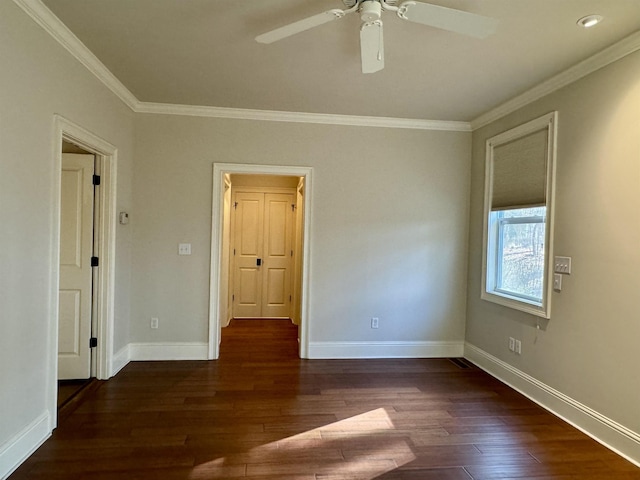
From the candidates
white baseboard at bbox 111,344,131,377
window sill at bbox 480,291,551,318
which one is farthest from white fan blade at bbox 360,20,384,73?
white baseboard at bbox 111,344,131,377

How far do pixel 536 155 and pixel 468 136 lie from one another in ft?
3.58

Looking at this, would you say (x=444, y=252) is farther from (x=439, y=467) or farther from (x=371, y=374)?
(x=439, y=467)

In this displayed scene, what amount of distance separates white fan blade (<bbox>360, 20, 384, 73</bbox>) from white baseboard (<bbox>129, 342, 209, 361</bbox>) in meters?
3.12

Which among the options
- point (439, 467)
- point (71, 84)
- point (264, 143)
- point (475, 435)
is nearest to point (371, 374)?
point (475, 435)

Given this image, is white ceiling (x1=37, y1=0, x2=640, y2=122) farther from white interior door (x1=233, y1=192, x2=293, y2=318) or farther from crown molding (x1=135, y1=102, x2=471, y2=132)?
white interior door (x1=233, y1=192, x2=293, y2=318)

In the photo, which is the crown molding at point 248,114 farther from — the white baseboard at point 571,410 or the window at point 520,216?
the white baseboard at point 571,410

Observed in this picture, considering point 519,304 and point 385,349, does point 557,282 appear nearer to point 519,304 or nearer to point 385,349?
point 519,304

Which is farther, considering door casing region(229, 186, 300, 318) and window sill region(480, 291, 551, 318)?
door casing region(229, 186, 300, 318)

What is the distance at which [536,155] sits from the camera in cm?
317

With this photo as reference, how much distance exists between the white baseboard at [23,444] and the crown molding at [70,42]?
2335 mm

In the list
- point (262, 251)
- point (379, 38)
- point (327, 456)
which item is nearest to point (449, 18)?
point (379, 38)

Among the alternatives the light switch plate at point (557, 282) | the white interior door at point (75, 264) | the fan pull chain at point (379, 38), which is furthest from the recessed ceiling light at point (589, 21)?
the white interior door at point (75, 264)

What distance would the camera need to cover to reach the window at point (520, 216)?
3033mm

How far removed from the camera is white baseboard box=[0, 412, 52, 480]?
2.01m
